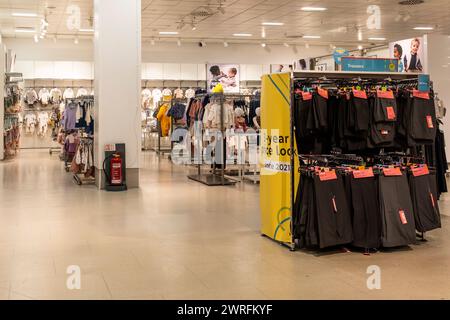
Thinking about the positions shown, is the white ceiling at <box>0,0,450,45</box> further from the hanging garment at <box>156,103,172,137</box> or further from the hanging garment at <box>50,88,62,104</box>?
the hanging garment at <box>156,103,172,137</box>

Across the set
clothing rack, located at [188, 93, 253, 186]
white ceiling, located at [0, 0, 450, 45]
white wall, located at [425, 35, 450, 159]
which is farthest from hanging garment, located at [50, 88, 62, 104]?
white wall, located at [425, 35, 450, 159]

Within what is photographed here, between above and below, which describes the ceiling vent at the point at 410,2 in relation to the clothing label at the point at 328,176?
Answer: above

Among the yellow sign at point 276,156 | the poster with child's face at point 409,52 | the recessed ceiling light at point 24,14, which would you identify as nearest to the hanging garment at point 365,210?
the yellow sign at point 276,156

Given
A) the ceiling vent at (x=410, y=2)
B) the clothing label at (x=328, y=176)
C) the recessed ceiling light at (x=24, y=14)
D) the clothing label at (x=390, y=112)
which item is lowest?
the clothing label at (x=328, y=176)

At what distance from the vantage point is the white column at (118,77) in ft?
32.7

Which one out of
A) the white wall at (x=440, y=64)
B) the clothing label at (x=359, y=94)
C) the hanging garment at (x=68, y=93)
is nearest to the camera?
the clothing label at (x=359, y=94)

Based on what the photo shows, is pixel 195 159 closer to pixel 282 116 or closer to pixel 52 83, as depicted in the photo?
pixel 282 116

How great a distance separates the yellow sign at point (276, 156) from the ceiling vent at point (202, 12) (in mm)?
10065

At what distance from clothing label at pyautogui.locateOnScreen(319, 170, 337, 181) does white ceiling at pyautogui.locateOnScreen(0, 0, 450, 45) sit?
998 centimetres

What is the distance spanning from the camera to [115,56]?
1001 centimetres

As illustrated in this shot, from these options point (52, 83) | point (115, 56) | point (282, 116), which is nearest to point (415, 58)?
point (115, 56)

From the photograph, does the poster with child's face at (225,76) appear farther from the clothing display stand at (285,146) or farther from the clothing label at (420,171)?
the clothing label at (420,171)

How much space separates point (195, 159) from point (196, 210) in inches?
200

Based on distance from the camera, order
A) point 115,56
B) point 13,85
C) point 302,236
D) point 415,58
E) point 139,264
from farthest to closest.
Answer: point 13,85 < point 415,58 < point 115,56 < point 302,236 < point 139,264
